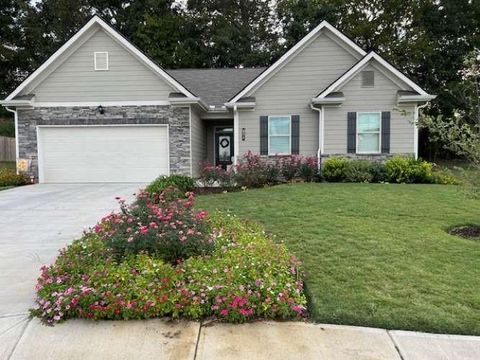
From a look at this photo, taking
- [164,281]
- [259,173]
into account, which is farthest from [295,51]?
[164,281]

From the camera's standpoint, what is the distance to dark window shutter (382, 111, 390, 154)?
13930 millimetres

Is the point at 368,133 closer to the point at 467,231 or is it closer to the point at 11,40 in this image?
the point at 467,231

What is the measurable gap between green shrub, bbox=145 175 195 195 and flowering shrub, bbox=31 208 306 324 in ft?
15.2

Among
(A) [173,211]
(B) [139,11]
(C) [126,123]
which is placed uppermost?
(B) [139,11]

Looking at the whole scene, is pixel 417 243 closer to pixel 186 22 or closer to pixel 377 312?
pixel 377 312

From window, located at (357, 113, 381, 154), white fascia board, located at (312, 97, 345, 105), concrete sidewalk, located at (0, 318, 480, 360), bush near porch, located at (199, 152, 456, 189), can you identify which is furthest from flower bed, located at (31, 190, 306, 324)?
window, located at (357, 113, 381, 154)

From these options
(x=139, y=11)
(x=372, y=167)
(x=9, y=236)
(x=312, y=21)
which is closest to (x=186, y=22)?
(x=139, y=11)

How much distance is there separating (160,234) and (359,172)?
9669 mm

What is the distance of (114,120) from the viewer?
47.9 ft

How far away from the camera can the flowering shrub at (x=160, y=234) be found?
4297 millimetres

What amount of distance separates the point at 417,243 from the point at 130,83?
38.9 ft

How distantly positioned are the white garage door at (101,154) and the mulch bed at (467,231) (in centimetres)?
1039

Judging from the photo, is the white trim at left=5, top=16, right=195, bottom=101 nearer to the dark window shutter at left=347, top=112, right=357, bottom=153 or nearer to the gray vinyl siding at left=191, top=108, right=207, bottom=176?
the gray vinyl siding at left=191, top=108, right=207, bottom=176

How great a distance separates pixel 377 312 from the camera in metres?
3.53
